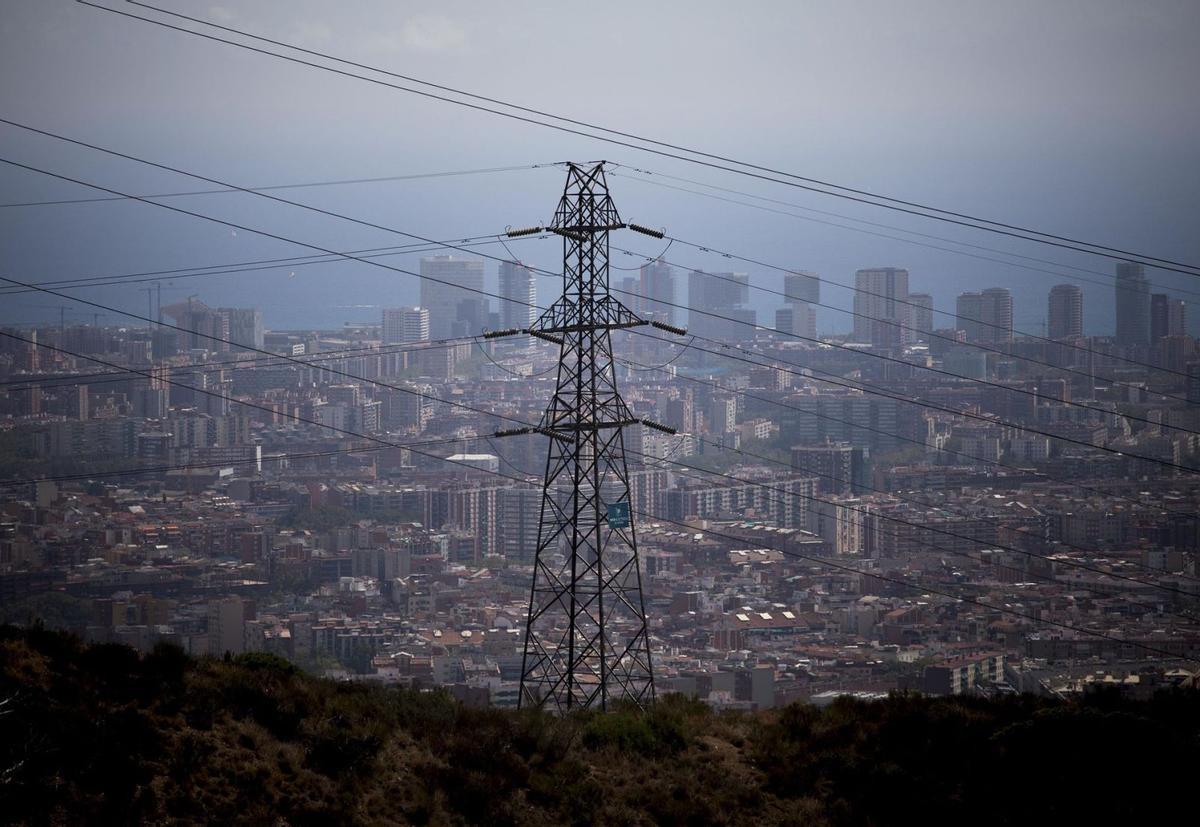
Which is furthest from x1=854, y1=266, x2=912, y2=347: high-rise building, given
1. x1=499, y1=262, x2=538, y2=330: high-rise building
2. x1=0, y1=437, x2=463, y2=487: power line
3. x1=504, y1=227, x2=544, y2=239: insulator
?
x1=504, y1=227, x2=544, y2=239: insulator

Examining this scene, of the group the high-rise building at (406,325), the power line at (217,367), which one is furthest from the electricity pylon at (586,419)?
the high-rise building at (406,325)

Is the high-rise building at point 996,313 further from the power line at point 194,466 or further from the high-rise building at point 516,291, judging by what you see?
the power line at point 194,466

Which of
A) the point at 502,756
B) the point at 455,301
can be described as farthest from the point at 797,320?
the point at 502,756

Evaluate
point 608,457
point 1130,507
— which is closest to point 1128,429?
point 1130,507

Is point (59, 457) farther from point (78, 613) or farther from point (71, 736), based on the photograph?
point (71, 736)

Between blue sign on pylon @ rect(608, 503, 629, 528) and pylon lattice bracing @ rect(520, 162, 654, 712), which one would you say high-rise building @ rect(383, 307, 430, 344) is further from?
blue sign on pylon @ rect(608, 503, 629, 528)
